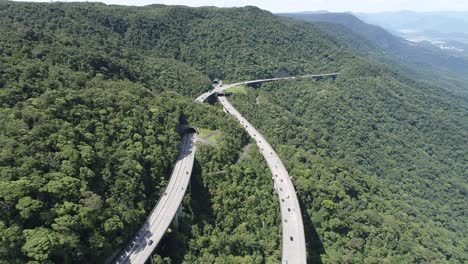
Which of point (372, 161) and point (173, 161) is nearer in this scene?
point (173, 161)

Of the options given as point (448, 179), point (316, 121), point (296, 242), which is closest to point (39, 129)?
point (296, 242)

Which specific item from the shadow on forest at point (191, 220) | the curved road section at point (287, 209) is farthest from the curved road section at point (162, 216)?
the curved road section at point (287, 209)

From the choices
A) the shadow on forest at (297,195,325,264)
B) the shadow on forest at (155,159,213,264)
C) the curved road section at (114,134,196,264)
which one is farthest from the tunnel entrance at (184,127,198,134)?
the shadow on forest at (297,195,325,264)

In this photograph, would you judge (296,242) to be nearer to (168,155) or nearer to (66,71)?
(168,155)

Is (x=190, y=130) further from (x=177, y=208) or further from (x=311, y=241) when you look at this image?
(x=311, y=241)

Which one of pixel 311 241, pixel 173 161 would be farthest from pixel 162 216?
pixel 311 241
